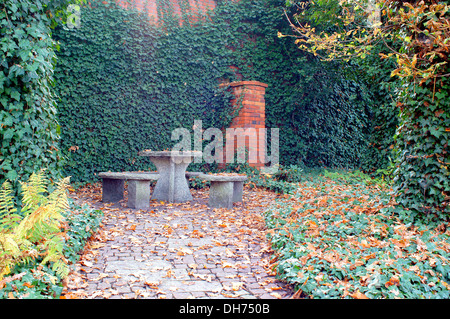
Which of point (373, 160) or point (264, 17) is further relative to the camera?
point (264, 17)

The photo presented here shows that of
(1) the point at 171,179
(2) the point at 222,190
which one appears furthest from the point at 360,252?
(1) the point at 171,179

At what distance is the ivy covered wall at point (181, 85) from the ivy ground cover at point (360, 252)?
13.5 feet

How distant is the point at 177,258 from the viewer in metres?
3.27

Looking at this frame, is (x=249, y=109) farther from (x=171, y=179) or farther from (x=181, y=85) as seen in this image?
(x=171, y=179)

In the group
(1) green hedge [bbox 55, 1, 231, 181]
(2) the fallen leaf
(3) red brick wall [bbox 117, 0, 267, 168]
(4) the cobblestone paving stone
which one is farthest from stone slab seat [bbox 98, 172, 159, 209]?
(2) the fallen leaf

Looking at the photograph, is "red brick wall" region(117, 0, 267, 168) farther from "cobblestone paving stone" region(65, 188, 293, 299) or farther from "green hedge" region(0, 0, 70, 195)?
"green hedge" region(0, 0, 70, 195)

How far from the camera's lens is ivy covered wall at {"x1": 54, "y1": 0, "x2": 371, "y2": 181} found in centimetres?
670

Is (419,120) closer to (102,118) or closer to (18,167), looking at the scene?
(18,167)

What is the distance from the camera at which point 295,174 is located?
7.74 m

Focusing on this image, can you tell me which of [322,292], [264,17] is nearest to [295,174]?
[264,17]

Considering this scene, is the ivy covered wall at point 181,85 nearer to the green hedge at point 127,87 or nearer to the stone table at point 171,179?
the green hedge at point 127,87

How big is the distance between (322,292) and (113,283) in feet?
5.19

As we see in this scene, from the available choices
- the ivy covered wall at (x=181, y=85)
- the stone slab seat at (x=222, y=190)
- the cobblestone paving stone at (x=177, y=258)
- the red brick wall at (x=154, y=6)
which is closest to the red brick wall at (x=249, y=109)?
the red brick wall at (x=154, y=6)

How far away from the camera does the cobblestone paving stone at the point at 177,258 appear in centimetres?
254
